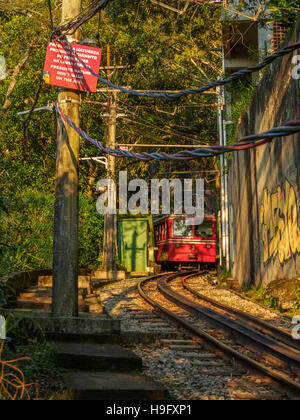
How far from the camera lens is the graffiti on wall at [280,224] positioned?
11992mm

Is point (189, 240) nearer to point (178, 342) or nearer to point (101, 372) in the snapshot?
point (178, 342)

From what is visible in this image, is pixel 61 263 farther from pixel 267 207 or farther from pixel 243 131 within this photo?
pixel 243 131

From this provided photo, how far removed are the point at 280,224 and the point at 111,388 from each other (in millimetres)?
9207

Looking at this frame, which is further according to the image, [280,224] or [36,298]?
[280,224]

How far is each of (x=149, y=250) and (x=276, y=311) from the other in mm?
18133

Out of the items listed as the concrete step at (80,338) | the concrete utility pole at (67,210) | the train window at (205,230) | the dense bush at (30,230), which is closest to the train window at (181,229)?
the train window at (205,230)

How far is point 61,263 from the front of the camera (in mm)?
7477

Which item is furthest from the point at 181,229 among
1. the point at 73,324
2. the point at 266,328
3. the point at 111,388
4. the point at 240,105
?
the point at 111,388

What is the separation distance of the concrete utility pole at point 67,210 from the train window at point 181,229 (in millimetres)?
20825

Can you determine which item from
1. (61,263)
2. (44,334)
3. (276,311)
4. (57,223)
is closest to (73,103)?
(57,223)

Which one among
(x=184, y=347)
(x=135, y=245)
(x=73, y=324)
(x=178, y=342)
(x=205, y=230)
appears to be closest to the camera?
(x=73, y=324)

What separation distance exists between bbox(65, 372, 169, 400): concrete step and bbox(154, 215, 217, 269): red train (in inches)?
912

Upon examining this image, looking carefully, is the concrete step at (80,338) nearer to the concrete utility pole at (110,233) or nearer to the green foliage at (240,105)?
the green foliage at (240,105)

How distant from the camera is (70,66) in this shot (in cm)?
784
